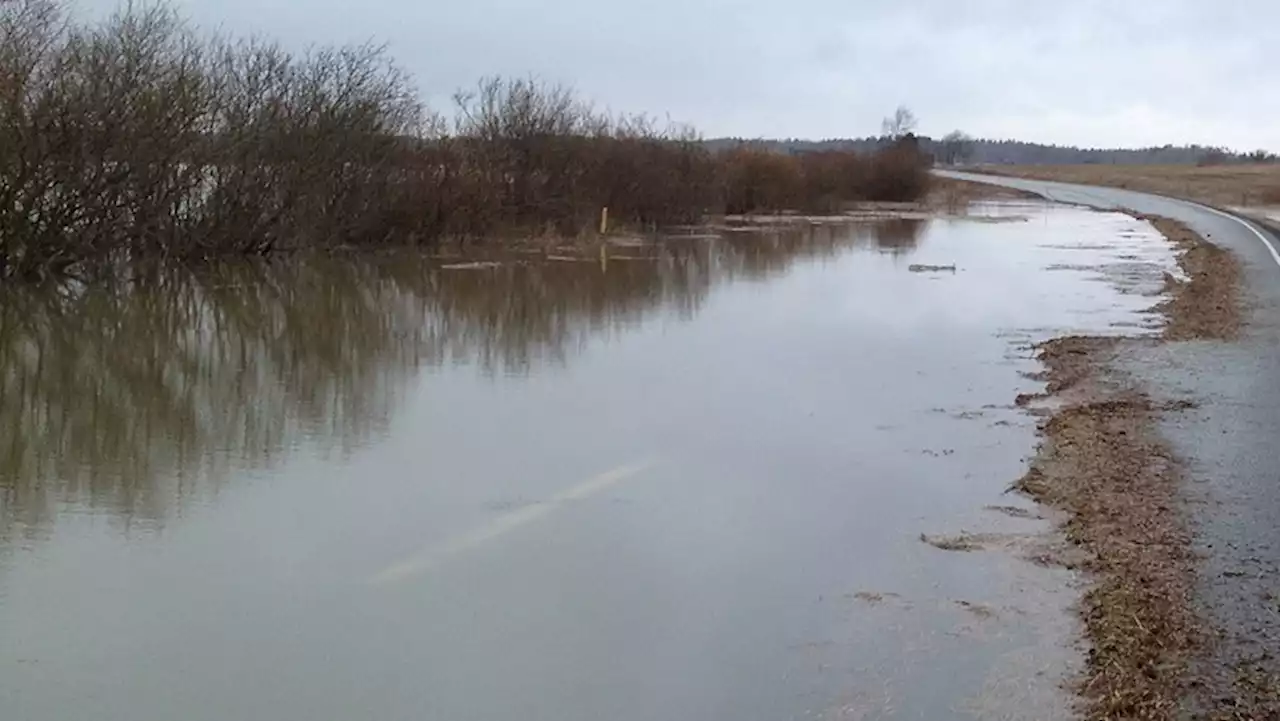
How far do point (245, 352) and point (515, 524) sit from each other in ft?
28.8

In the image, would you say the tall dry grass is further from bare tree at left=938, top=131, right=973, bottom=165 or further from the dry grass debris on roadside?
bare tree at left=938, top=131, right=973, bottom=165

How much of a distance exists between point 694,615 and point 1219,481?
4650mm

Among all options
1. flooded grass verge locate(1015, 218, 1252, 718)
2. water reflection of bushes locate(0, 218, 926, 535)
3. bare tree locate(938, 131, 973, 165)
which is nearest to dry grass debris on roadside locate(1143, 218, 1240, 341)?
flooded grass verge locate(1015, 218, 1252, 718)

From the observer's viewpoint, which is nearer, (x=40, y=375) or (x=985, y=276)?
(x=40, y=375)

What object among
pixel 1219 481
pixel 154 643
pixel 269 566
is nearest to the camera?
pixel 154 643

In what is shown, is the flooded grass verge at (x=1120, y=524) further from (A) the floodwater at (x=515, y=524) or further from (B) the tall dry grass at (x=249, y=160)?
(B) the tall dry grass at (x=249, y=160)

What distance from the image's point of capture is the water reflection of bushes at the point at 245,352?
10.4 metres

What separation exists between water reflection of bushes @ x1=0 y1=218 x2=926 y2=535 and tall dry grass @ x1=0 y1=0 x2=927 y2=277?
1.43 meters

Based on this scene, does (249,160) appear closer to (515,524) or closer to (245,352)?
(245,352)

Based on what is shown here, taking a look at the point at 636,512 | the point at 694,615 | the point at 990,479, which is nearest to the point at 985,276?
the point at 990,479

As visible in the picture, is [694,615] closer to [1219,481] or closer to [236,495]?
[236,495]

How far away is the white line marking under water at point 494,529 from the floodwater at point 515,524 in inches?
1.0

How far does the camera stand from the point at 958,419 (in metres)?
12.8

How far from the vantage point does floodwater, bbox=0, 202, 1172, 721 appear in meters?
6.30
